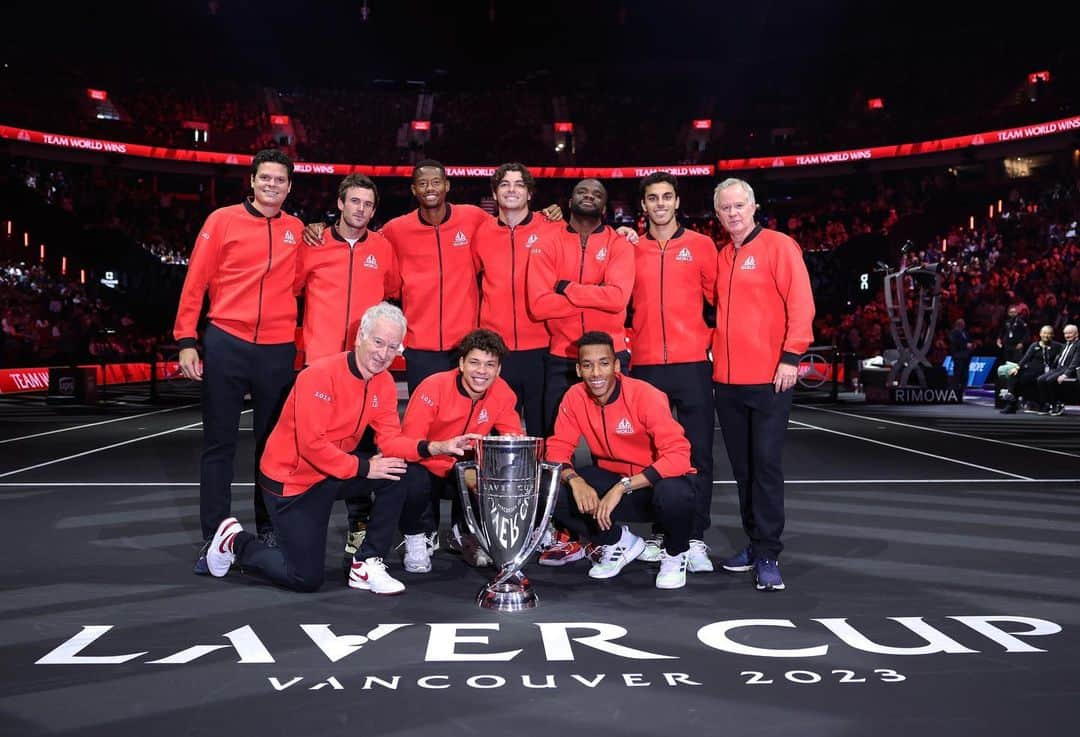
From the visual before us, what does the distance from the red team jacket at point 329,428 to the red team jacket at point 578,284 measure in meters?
0.96

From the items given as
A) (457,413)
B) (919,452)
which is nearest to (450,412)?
(457,413)

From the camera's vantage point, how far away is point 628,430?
5.12 m

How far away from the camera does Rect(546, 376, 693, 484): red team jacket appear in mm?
4957

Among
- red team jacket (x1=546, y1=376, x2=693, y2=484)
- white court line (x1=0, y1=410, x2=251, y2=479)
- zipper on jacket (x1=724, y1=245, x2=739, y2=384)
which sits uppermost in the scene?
zipper on jacket (x1=724, y1=245, x2=739, y2=384)

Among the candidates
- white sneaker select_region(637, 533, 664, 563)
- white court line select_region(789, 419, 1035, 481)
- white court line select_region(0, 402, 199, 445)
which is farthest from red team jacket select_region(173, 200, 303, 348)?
white court line select_region(0, 402, 199, 445)

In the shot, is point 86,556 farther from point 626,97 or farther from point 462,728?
point 626,97

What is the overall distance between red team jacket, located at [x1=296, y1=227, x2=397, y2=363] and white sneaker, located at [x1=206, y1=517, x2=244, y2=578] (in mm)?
1024

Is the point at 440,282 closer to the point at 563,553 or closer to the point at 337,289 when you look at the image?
the point at 337,289

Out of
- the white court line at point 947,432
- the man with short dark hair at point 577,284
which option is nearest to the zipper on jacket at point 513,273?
the man with short dark hair at point 577,284

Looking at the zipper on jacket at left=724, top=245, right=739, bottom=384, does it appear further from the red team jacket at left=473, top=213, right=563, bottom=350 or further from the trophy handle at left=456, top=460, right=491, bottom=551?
the trophy handle at left=456, top=460, right=491, bottom=551

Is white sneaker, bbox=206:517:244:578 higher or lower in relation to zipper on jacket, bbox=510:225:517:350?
lower

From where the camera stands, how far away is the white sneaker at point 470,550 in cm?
521

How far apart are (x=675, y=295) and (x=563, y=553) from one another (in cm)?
152

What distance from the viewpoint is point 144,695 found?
3156 mm
